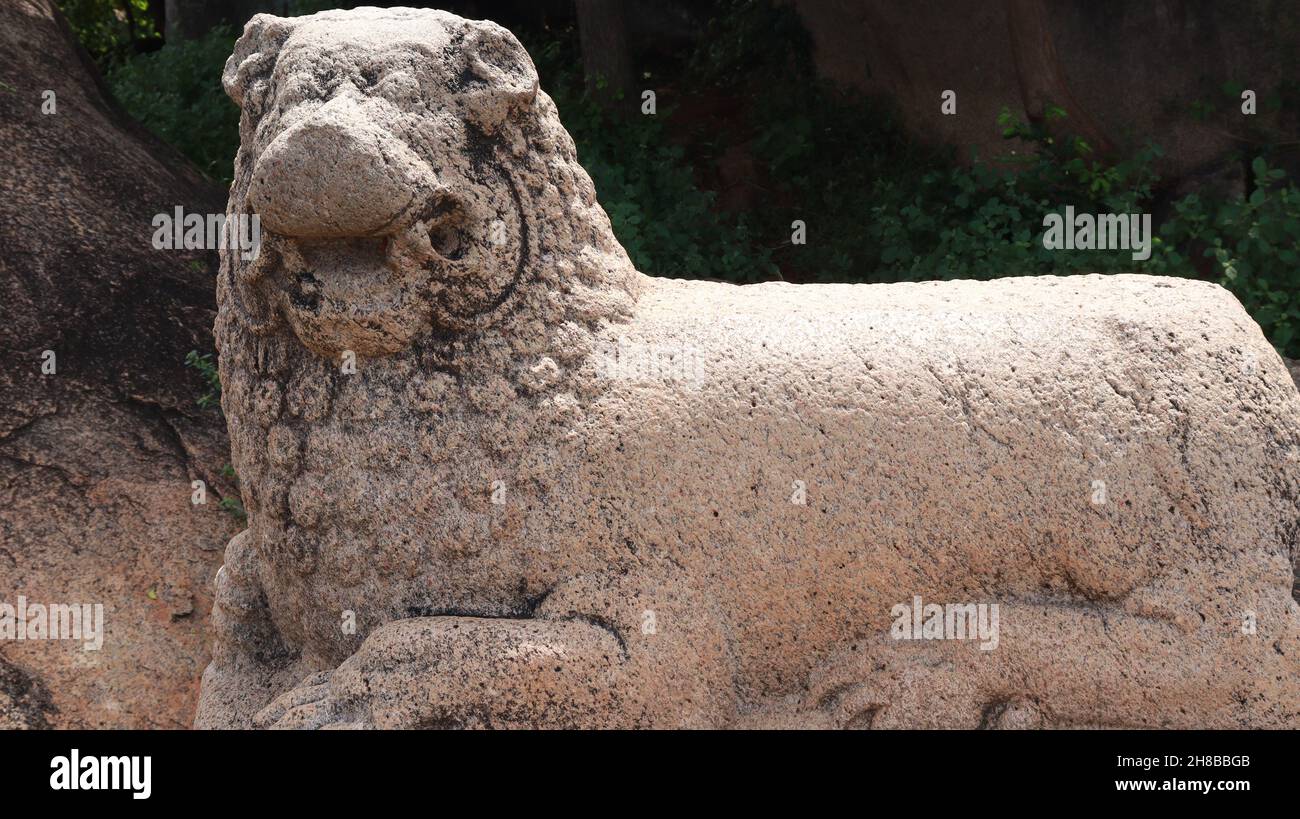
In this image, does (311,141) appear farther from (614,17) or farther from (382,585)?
(614,17)

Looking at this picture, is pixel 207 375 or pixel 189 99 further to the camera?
pixel 189 99

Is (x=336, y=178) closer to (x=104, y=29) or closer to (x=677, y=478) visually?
(x=677, y=478)

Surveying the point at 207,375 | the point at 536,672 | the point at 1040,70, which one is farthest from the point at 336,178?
the point at 1040,70

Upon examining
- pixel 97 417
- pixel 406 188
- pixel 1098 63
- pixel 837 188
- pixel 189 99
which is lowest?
pixel 97 417

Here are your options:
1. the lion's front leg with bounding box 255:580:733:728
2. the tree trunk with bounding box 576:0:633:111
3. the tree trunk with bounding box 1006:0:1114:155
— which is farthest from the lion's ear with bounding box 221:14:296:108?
the tree trunk with bounding box 576:0:633:111

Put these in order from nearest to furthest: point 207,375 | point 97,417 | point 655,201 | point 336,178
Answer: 1. point 336,178
2. point 97,417
3. point 207,375
4. point 655,201

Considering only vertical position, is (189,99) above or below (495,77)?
above

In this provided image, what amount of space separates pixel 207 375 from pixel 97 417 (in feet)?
1.30

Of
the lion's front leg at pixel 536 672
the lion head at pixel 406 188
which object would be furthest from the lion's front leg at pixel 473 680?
the lion head at pixel 406 188

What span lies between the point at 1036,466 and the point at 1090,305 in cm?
37

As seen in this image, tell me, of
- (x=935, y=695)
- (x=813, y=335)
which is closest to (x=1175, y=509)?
(x=935, y=695)

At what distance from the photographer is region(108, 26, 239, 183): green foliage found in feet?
21.0

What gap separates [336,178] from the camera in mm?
2480

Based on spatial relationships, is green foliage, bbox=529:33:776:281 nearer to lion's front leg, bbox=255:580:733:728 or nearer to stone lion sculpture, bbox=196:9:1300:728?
stone lion sculpture, bbox=196:9:1300:728
